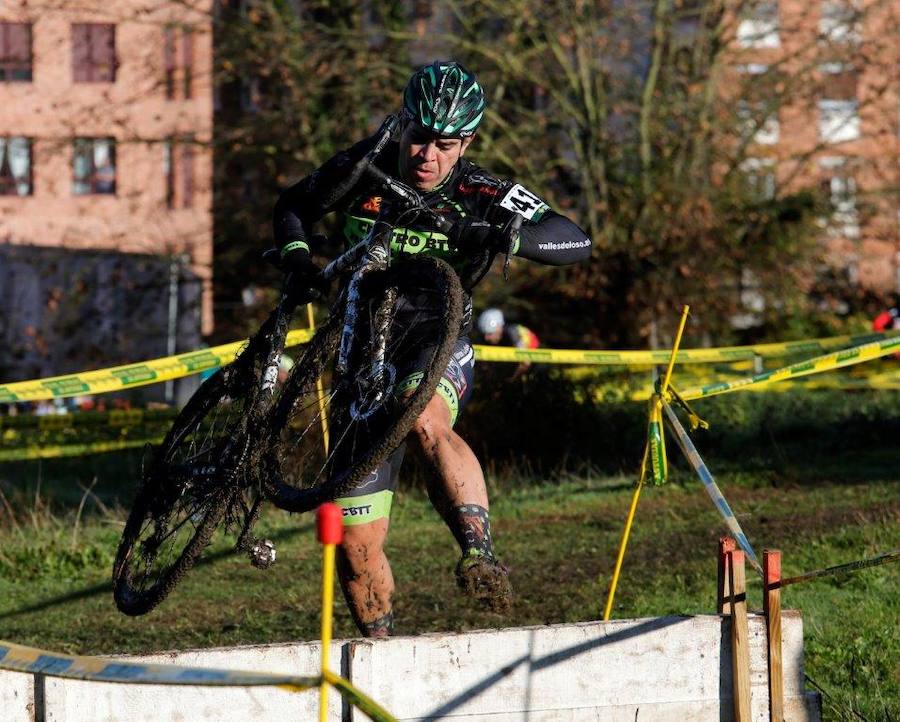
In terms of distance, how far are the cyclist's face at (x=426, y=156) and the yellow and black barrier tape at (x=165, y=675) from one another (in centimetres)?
251

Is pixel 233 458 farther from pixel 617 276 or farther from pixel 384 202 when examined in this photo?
pixel 617 276

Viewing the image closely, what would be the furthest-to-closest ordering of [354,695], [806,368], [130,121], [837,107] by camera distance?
1. [837,107]
2. [130,121]
3. [806,368]
4. [354,695]

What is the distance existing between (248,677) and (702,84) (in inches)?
772

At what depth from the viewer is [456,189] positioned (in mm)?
5832

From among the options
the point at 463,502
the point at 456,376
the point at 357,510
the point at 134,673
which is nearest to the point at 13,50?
the point at 456,376

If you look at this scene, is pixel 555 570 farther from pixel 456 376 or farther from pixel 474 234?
pixel 474 234

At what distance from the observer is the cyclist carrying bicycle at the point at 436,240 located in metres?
5.37

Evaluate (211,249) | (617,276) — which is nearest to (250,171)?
(211,249)

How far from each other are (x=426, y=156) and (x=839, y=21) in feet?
57.6

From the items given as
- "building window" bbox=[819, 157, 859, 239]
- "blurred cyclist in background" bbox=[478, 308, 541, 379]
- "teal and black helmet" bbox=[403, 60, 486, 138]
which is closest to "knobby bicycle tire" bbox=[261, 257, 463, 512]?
"teal and black helmet" bbox=[403, 60, 486, 138]

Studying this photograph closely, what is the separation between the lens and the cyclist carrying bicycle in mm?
5367

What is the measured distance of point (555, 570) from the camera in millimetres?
8641

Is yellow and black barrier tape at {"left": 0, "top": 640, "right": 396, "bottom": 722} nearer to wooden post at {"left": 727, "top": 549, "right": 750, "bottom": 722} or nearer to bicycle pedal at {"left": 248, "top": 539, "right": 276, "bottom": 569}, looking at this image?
bicycle pedal at {"left": 248, "top": 539, "right": 276, "bottom": 569}

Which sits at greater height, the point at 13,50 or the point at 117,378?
the point at 13,50
